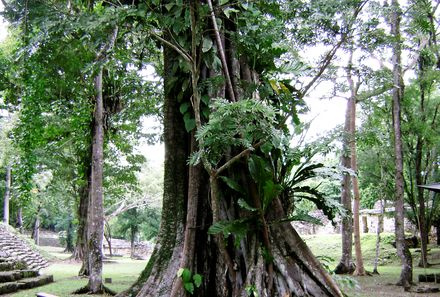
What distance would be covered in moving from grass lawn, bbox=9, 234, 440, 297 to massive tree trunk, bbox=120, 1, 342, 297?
0.71 metres

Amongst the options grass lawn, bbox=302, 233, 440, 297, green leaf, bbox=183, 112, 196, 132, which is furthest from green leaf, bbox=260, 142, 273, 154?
grass lawn, bbox=302, 233, 440, 297

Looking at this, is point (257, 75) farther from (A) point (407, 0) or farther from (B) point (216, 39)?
(A) point (407, 0)

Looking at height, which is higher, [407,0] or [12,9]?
[407,0]

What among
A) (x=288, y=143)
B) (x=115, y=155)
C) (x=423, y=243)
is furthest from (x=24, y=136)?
(x=423, y=243)

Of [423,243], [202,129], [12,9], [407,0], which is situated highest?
[407,0]

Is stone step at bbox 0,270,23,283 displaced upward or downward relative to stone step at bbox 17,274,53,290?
upward

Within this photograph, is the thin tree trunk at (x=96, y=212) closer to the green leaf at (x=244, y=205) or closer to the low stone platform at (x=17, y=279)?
the low stone platform at (x=17, y=279)

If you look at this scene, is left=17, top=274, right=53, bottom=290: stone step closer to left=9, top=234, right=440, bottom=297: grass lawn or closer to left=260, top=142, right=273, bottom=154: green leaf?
left=9, top=234, right=440, bottom=297: grass lawn

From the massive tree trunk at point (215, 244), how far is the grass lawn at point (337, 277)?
714mm

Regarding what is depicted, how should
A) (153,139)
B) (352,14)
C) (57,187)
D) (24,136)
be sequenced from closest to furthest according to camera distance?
(352,14), (24,136), (153,139), (57,187)

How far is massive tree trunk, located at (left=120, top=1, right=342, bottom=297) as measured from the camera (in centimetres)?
391

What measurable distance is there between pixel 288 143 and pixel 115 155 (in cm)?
971

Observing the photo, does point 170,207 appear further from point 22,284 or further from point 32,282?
point 32,282

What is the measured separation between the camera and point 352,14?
4211 millimetres
